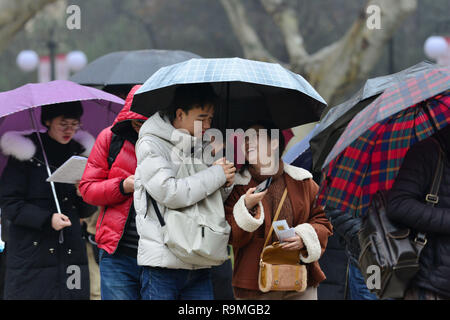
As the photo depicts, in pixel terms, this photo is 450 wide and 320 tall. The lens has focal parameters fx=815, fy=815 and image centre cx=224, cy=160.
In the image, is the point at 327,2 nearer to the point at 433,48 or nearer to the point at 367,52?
the point at 433,48

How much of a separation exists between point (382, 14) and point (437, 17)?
15.7 meters

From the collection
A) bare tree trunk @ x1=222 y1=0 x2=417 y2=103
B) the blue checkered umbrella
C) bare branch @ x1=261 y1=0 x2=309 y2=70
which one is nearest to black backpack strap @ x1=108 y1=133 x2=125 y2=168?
the blue checkered umbrella

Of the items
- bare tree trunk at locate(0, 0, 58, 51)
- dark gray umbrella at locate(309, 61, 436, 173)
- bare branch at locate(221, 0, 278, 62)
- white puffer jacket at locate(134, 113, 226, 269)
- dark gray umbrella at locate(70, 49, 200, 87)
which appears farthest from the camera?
bare branch at locate(221, 0, 278, 62)

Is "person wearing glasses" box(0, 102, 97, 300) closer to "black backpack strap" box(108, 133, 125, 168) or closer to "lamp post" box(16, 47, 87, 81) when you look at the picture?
"black backpack strap" box(108, 133, 125, 168)

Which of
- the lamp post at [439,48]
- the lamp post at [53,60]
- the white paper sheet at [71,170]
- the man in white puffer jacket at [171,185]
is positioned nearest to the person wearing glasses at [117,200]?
the man in white puffer jacket at [171,185]

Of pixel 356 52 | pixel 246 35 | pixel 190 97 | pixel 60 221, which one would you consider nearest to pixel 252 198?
pixel 190 97

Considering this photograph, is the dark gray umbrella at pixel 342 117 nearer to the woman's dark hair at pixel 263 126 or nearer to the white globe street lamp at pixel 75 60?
the woman's dark hair at pixel 263 126

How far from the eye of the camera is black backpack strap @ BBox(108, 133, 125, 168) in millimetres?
4156

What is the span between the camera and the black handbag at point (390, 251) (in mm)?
3523

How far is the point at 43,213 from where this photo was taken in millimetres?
4984

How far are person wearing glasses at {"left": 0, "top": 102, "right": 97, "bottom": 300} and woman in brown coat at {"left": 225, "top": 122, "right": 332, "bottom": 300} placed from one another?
4.99 ft

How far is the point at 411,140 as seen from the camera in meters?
3.79

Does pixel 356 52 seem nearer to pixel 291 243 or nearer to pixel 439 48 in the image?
pixel 439 48
